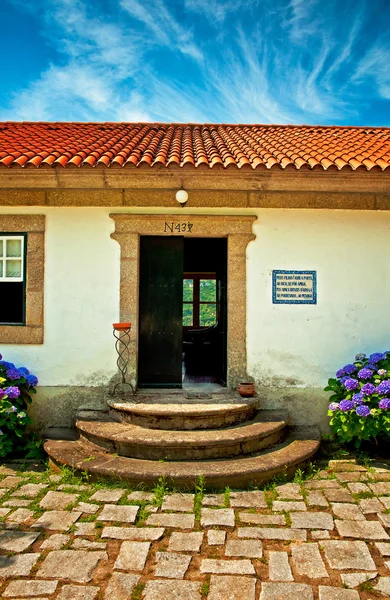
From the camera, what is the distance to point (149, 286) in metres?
6.06

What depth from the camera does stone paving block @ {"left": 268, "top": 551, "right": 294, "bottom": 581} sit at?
9.59ft

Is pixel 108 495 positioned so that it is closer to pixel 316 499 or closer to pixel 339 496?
pixel 316 499

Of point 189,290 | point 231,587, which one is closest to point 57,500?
point 231,587

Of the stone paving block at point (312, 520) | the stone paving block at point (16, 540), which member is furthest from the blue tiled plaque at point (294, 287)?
the stone paving block at point (16, 540)

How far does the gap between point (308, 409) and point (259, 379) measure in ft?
2.43

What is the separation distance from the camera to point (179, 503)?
3908mm

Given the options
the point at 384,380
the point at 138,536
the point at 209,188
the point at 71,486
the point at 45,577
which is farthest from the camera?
the point at 209,188

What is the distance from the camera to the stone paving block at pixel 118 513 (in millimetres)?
3620

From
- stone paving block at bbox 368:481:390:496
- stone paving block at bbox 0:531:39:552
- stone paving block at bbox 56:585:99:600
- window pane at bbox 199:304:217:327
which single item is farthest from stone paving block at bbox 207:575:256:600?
window pane at bbox 199:304:217:327

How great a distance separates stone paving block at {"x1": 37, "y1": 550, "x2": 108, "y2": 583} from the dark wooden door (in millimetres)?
2952

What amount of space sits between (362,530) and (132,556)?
1.84 m

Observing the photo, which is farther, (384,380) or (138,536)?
(384,380)

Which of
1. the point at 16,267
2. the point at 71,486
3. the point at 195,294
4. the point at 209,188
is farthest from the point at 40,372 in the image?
the point at 195,294

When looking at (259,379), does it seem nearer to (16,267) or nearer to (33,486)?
(33,486)
